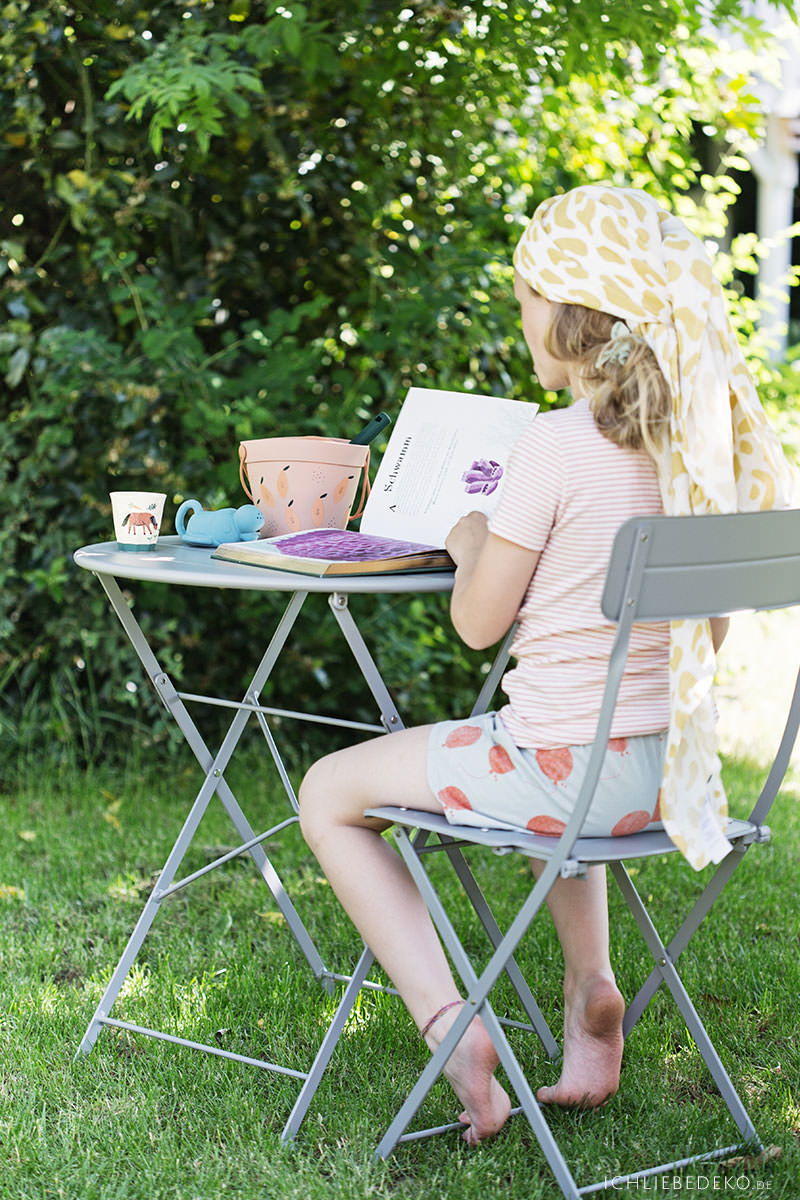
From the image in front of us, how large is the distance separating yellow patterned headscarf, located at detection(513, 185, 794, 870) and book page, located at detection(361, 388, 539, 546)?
389mm

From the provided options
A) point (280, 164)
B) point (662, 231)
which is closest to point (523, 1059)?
point (662, 231)

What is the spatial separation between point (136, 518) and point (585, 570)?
0.87m

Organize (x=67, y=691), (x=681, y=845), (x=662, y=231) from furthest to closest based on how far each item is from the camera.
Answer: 1. (x=67, y=691)
2. (x=662, y=231)
3. (x=681, y=845)

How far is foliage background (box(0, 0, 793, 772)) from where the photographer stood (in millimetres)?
3586

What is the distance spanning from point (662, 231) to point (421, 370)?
2.24m

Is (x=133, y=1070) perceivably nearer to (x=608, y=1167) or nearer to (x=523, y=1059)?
(x=523, y=1059)

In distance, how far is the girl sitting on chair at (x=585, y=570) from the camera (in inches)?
68.8

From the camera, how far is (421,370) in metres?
4.06

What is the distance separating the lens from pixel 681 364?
5.75ft

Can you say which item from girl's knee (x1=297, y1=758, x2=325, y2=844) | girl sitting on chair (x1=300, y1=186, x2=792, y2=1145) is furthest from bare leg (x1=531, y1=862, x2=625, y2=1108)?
girl's knee (x1=297, y1=758, x2=325, y2=844)

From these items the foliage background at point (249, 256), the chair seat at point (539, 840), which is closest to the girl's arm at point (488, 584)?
the chair seat at point (539, 840)

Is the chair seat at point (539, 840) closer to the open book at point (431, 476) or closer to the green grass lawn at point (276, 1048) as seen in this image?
the open book at point (431, 476)

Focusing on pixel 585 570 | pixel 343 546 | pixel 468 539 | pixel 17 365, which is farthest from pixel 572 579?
pixel 17 365

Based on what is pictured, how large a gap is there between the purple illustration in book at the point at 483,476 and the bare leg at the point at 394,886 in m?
0.48
